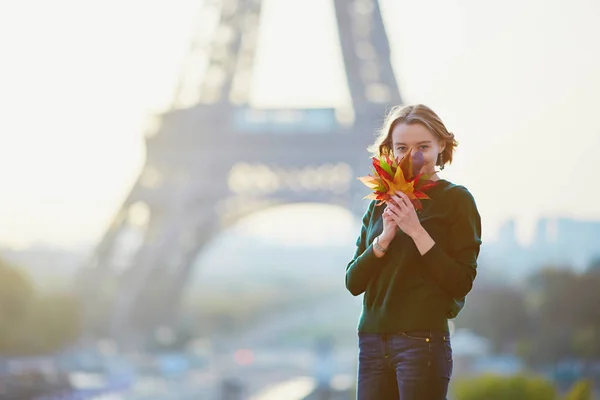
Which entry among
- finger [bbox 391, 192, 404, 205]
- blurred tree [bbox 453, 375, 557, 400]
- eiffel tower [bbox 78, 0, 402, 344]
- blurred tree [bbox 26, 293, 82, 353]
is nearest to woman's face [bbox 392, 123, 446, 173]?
finger [bbox 391, 192, 404, 205]

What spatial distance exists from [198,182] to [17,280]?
342 centimetres

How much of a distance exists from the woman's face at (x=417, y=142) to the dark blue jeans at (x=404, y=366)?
317 millimetres

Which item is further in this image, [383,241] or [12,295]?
[12,295]

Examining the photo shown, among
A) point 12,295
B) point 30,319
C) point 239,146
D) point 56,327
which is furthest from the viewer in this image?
point 30,319

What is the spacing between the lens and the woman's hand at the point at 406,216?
2297mm

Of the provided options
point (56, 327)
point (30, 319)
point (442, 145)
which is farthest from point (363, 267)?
point (30, 319)

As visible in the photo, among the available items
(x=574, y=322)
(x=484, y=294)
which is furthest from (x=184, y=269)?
(x=574, y=322)

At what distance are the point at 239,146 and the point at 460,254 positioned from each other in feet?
44.1

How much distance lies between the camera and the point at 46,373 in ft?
48.5

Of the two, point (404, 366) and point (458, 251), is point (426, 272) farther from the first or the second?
point (404, 366)

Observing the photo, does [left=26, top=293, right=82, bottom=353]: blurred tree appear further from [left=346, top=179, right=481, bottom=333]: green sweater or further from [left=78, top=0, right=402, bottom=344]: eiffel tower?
[left=346, top=179, right=481, bottom=333]: green sweater

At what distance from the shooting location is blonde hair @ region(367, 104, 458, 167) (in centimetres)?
241

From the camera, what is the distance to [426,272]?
2.36 metres

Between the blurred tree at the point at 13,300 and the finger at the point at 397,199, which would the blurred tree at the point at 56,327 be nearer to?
the blurred tree at the point at 13,300
